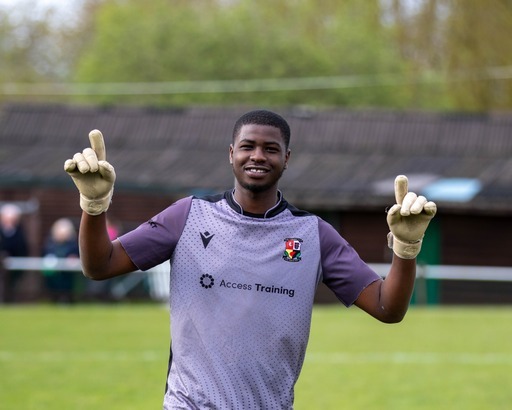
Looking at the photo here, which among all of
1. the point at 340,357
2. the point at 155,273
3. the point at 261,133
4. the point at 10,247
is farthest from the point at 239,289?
the point at 155,273

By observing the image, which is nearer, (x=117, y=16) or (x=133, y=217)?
(x=133, y=217)

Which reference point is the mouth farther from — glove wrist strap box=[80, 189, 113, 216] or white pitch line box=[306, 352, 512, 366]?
white pitch line box=[306, 352, 512, 366]

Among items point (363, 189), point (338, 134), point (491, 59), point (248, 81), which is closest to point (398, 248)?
point (363, 189)

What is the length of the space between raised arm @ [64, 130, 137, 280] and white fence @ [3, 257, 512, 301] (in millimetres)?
18366

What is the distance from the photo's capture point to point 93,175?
491 cm

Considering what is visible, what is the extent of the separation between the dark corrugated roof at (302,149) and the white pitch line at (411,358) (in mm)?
12601

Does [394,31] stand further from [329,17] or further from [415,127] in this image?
[415,127]

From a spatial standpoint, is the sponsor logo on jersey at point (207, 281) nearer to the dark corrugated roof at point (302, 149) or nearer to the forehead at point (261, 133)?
the forehead at point (261, 133)

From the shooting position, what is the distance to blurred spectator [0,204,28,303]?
24031 mm

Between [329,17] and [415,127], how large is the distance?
20.0 m

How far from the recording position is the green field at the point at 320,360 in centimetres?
1235

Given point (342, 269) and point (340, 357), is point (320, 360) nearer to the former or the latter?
point (340, 357)

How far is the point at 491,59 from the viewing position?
42.8 metres

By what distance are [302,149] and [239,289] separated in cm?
2832
